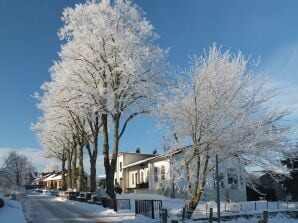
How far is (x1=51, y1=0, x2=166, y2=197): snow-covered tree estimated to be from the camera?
1223 inches

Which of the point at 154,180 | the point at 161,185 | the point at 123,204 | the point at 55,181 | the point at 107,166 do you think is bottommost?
the point at 123,204

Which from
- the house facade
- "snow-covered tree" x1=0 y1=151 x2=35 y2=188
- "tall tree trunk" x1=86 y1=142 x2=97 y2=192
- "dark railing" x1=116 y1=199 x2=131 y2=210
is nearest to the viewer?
"dark railing" x1=116 y1=199 x2=131 y2=210

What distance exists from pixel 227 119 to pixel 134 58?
11301 millimetres

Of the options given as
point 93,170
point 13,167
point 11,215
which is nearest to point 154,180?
point 93,170

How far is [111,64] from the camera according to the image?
3127 centimetres

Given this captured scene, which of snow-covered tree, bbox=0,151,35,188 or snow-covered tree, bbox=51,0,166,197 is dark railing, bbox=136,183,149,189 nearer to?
snow-covered tree, bbox=51,0,166,197

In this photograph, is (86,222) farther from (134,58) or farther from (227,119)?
(134,58)

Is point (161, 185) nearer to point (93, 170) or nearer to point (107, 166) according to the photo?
point (107, 166)

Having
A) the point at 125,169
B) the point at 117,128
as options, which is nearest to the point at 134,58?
the point at 117,128

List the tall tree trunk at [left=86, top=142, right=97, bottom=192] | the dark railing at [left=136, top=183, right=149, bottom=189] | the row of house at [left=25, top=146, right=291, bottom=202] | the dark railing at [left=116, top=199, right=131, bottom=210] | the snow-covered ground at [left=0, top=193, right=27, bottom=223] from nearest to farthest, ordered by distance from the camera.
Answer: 1. the snow-covered ground at [left=0, top=193, right=27, bottom=223]
2. the dark railing at [left=116, top=199, right=131, bottom=210]
3. the tall tree trunk at [left=86, top=142, right=97, bottom=192]
4. the row of house at [left=25, top=146, right=291, bottom=202]
5. the dark railing at [left=136, top=183, right=149, bottom=189]

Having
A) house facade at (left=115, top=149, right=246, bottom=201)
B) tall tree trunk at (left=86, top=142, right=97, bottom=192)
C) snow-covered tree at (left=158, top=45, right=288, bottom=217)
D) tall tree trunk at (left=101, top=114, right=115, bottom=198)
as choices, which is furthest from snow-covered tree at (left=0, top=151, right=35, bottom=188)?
snow-covered tree at (left=158, top=45, right=288, bottom=217)

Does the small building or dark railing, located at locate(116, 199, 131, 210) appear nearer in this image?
dark railing, located at locate(116, 199, 131, 210)

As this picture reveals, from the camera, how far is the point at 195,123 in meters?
22.0

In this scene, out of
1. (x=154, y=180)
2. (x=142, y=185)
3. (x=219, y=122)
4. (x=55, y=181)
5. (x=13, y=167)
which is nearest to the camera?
(x=219, y=122)
